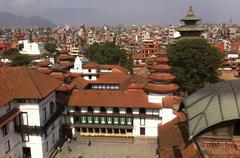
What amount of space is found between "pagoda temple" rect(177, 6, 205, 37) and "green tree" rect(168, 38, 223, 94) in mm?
15132

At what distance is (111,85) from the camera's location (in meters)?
54.4

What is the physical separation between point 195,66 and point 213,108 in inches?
1313

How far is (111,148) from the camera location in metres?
35.9

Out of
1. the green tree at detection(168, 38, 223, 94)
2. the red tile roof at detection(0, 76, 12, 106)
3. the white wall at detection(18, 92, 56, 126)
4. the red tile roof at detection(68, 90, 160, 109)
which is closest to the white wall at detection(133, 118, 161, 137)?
the red tile roof at detection(68, 90, 160, 109)

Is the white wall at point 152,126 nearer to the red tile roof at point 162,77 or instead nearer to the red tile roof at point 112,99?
the red tile roof at point 112,99

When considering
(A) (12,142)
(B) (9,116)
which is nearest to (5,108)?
(B) (9,116)

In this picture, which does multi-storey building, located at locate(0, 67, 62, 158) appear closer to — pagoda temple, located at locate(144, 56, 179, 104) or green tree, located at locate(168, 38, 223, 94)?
pagoda temple, located at locate(144, 56, 179, 104)

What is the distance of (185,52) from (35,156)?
26.3 metres

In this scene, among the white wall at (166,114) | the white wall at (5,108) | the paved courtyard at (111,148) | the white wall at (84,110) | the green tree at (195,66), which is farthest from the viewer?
the green tree at (195,66)

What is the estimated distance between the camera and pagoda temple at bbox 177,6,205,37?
203 ft

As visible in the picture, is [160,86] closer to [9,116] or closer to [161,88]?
[161,88]

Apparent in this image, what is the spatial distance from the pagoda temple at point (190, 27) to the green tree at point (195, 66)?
596 inches

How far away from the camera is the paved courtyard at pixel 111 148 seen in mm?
34188

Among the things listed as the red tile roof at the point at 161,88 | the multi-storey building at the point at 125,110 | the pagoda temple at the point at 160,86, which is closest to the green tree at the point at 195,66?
the multi-storey building at the point at 125,110
